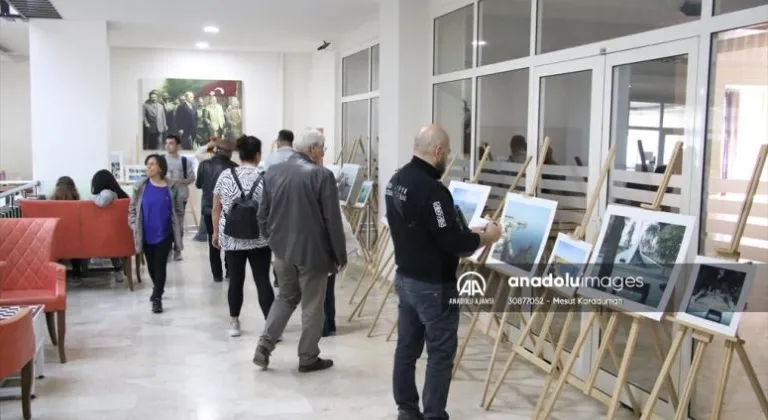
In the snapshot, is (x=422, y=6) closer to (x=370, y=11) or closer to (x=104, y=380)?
(x=370, y=11)

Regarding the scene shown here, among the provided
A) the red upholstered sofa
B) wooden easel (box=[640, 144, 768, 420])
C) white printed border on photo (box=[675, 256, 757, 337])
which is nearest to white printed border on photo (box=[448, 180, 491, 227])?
white printed border on photo (box=[675, 256, 757, 337])

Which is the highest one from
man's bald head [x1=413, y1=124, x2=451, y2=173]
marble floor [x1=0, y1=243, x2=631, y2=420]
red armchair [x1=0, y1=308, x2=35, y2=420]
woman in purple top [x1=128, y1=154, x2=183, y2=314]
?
man's bald head [x1=413, y1=124, x2=451, y2=173]

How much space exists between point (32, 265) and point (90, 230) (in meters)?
2.07

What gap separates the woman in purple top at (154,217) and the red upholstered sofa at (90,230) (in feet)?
3.18

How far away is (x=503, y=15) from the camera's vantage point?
568 cm

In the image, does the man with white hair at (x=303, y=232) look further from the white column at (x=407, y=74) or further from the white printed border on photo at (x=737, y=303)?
the white column at (x=407, y=74)

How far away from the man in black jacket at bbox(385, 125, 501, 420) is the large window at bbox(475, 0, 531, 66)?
2.16 metres

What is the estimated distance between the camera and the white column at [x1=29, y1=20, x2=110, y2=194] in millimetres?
8219

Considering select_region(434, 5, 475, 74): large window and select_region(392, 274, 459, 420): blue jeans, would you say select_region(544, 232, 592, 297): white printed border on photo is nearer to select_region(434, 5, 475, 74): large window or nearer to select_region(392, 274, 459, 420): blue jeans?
select_region(392, 274, 459, 420): blue jeans

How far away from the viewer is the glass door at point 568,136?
14.1ft

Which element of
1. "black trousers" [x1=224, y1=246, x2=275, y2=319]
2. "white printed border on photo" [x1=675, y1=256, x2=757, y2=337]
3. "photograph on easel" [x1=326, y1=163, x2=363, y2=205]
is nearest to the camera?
"white printed border on photo" [x1=675, y1=256, x2=757, y2=337]

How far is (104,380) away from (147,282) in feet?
10.3

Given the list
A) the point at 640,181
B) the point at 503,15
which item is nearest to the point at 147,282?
the point at 503,15

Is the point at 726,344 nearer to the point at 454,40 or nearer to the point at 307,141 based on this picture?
the point at 307,141
